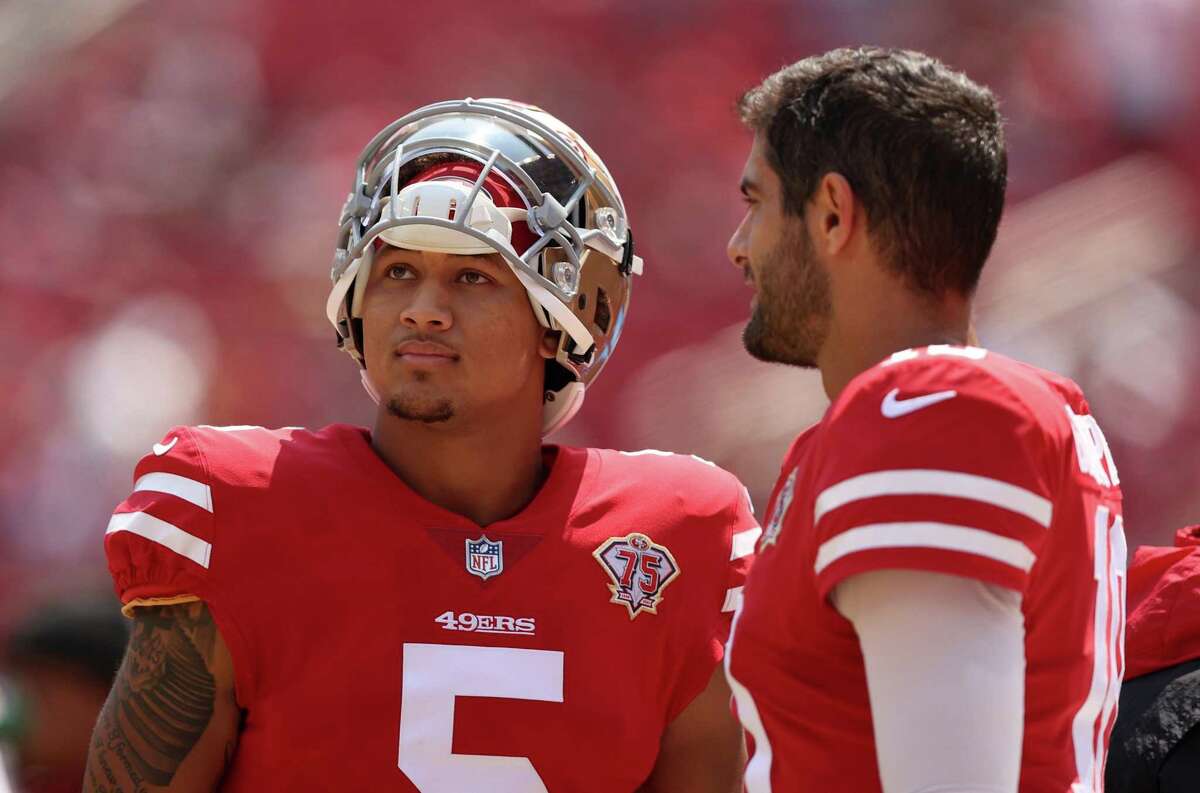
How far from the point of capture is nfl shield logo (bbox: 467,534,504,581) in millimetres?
2035

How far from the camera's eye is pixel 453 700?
1.95 metres

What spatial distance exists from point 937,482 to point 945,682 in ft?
0.50

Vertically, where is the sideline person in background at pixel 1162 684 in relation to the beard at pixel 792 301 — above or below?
below

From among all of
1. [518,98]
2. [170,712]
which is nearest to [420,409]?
[170,712]

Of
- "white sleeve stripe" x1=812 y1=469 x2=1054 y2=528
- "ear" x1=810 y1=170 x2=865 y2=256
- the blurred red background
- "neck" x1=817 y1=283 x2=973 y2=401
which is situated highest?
the blurred red background

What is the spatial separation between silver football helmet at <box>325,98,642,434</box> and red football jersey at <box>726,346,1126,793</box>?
79 cm

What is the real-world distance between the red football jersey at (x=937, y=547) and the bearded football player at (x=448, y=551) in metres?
0.61

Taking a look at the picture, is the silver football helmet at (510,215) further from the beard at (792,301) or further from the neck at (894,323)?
the neck at (894,323)

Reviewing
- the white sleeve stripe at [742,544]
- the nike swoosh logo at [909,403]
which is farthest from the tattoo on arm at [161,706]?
the nike swoosh logo at [909,403]

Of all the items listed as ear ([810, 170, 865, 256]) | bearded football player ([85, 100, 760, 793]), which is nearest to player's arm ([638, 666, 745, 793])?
bearded football player ([85, 100, 760, 793])

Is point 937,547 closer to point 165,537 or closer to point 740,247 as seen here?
point 740,247

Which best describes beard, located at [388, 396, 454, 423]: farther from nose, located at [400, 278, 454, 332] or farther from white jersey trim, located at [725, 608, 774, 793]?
white jersey trim, located at [725, 608, 774, 793]

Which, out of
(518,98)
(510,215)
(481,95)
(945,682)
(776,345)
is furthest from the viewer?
(518,98)

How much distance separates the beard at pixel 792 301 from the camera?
147 centimetres
